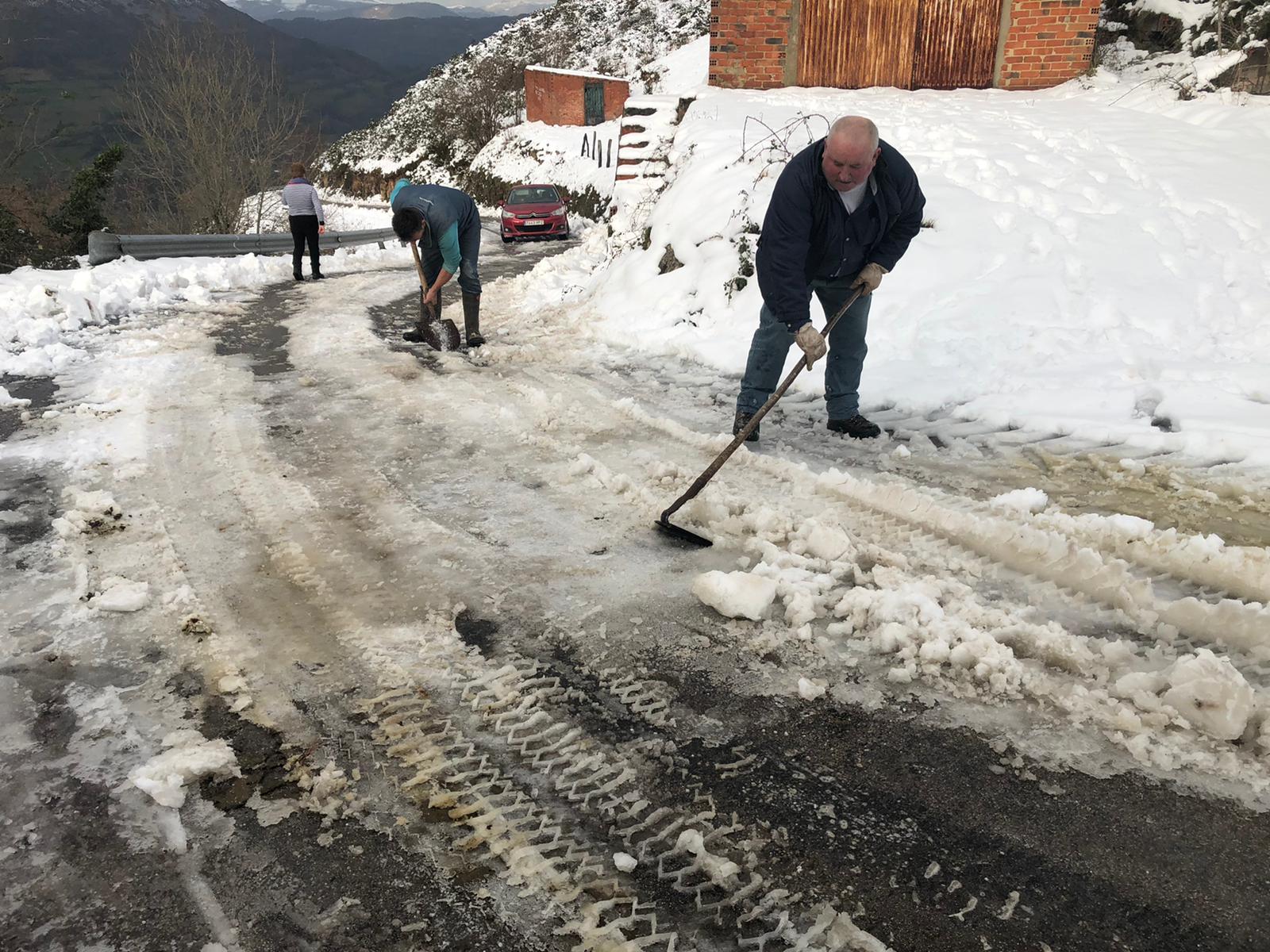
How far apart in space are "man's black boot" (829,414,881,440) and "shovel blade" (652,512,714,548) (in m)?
1.61

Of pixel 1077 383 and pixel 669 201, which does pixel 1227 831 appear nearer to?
pixel 1077 383

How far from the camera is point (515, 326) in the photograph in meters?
7.74

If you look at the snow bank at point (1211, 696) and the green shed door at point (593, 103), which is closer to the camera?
the snow bank at point (1211, 696)

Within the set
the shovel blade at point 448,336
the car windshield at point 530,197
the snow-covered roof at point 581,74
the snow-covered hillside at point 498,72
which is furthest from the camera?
the snow-covered hillside at point 498,72

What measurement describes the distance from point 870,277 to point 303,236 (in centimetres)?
918

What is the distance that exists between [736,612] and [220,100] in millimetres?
23540

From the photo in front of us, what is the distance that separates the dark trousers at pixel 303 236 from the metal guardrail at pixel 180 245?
1.12 metres

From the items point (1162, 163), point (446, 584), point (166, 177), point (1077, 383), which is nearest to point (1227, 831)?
point (446, 584)

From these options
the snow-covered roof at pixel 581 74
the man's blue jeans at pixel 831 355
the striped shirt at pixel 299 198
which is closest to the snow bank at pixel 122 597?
the man's blue jeans at pixel 831 355

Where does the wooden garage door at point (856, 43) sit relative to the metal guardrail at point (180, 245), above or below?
above

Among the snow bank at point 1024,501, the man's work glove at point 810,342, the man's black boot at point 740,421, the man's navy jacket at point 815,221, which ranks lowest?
the snow bank at point 1024,501

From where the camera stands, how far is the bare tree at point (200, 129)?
2023 centimetres

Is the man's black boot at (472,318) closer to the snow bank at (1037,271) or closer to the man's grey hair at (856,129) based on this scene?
the snow bank at (1037,271)

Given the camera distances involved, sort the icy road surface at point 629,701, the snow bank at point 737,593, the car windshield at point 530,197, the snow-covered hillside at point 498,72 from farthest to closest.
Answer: the snow-covered hillside at point 498,72 → the car windshield at point 530,197 → the snow bank at point 737,593 → the icy road surface at point 629,701
